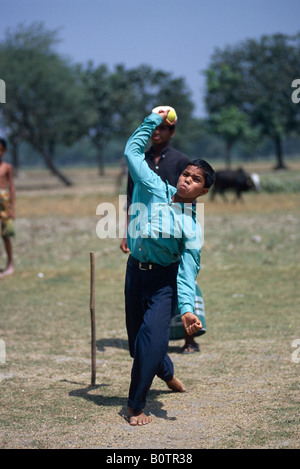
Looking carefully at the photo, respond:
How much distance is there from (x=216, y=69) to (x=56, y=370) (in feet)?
193

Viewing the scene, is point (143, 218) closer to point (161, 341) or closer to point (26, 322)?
point (161, 341)

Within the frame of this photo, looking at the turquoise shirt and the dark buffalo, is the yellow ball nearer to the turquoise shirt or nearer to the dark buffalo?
the turquoise shirt

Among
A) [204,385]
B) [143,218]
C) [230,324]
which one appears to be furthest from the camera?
[230,324]

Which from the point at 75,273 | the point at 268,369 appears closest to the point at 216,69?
the point at 75,273

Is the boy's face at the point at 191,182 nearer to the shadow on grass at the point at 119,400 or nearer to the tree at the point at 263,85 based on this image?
the shadow on grass at the point at 119,400

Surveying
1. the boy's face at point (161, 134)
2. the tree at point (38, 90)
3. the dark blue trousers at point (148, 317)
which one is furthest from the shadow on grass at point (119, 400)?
the tree at point (38, 90)

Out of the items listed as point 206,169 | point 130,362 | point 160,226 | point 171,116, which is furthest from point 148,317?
point 130,362

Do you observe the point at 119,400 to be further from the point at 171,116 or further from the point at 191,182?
the point at 171,116

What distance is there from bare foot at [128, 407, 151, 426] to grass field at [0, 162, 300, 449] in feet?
0.18

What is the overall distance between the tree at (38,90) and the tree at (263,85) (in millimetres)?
20881

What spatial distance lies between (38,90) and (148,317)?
36963mm

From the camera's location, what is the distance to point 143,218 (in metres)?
4.24

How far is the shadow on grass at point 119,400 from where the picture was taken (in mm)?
4471

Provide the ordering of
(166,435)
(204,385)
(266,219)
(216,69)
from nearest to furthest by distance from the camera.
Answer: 1. (166,435)
2. (204,385)
3. (266,219)
4. (216,69)
